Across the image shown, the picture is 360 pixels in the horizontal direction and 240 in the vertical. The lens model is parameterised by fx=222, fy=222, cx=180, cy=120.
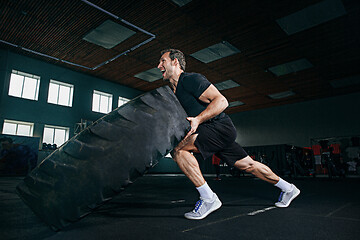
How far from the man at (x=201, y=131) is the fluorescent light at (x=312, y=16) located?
15.9 ft

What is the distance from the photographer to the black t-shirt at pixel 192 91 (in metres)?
1.50

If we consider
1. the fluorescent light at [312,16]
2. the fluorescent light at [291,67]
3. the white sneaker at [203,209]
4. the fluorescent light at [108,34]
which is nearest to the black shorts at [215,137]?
the white sneaker at [203,209]

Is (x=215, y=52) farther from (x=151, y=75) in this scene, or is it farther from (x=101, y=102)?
(x=101, y=102)

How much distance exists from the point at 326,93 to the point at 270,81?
3251mm

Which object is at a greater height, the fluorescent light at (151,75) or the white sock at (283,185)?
the fluorescent light at (151,75)


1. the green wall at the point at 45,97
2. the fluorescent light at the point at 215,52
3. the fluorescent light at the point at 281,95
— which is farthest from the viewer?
the fluorescent light at the point at 281,95

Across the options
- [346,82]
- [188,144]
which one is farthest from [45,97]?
[346,82]

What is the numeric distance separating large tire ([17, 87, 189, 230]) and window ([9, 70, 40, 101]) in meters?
8.09

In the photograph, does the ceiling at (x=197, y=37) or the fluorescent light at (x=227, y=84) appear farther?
the fluorescent light at (x=227, y=84)

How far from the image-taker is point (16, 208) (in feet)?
5.61

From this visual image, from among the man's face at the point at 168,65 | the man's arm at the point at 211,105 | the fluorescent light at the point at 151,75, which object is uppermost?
the fluorescent light at the point at 151,75

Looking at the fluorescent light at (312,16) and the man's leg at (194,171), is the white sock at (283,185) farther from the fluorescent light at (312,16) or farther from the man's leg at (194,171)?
the fluorescent light at (312,16)

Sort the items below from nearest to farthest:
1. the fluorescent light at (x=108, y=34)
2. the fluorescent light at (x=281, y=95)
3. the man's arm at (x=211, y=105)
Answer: the man's arm at (x=211, y=105) → the fluorescent light at (x=108, y=34) → the fluorescent light at (x=281, y=95)

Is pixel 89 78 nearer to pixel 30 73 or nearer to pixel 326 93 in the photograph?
pixel 30 73
